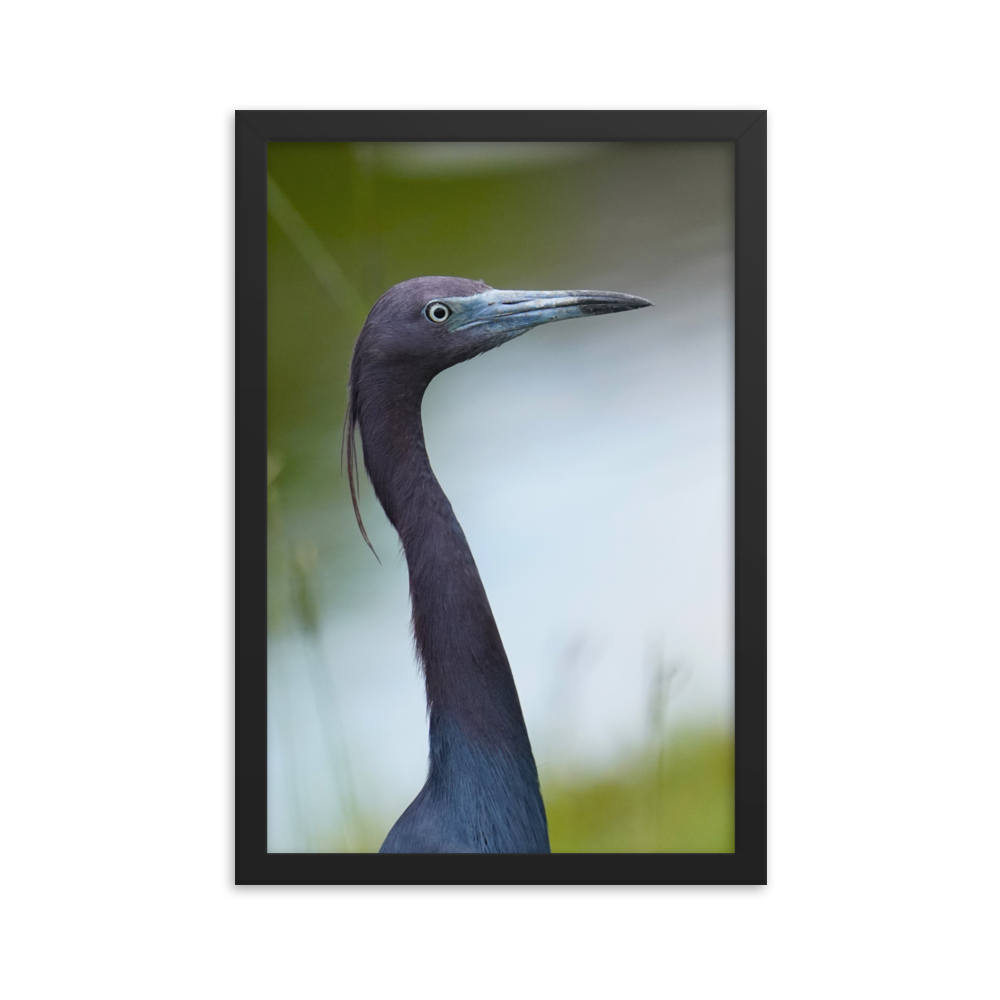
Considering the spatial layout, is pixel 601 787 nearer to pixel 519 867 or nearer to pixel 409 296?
pixel 519 867

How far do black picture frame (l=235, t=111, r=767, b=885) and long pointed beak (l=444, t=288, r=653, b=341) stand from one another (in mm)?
326

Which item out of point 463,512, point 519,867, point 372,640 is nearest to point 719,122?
point 463,512

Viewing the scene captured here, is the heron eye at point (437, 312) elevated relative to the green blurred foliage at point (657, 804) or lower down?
elevated

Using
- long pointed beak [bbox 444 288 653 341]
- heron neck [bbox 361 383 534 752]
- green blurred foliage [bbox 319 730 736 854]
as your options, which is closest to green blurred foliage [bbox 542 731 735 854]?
green blurred foliage [bbox 319 730 736 854]

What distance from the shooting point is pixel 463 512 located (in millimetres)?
2324

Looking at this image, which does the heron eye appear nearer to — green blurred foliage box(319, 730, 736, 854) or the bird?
the bird

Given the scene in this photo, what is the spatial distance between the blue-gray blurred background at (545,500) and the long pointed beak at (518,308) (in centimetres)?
11

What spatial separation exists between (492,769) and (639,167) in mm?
1385

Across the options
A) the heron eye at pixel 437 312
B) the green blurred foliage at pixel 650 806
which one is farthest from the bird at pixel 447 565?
the green blurred foliage at pixel 650 806

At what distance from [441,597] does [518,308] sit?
67 cm

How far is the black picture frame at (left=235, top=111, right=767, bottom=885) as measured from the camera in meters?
2.21

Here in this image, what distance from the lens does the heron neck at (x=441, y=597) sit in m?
2.16
